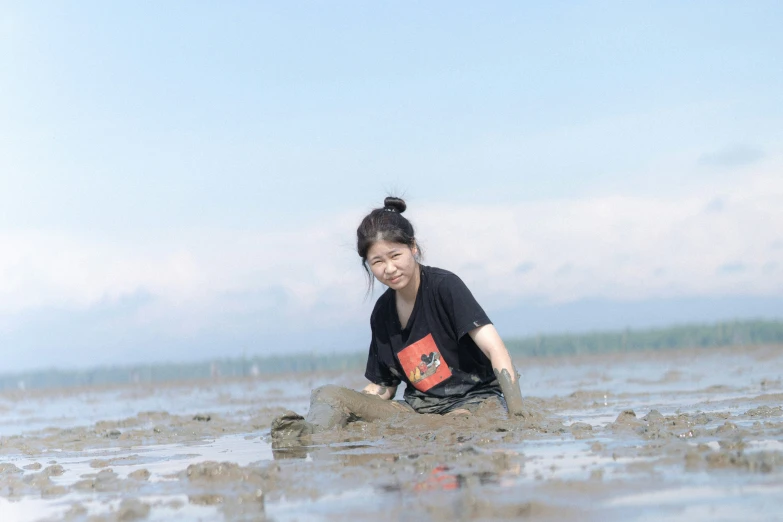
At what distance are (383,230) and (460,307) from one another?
63 centimetres

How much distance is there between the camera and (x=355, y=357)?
22922mm

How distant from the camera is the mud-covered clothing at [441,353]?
5051 mm

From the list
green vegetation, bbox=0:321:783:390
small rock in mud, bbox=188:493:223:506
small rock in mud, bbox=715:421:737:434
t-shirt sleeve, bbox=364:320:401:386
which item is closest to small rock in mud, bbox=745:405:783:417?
small rock in mud, bbox=715:421:737:434

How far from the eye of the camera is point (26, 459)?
16.1ft

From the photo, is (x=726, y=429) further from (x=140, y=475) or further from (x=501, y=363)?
(x=140, y=475)

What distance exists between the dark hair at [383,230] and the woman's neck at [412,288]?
6.5 inches

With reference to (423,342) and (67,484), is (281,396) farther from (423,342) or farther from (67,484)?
(67,484)

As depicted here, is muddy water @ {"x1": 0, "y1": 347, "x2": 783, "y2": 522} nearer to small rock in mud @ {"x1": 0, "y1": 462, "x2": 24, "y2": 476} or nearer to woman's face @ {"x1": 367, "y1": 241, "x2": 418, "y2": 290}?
small rock in mud @ {"x1": 0, "y1": 462, "x2": 24, "y2": 476}

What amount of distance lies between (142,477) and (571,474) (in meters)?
1.77

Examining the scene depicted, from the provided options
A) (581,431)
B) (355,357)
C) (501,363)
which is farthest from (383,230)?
(355,357)

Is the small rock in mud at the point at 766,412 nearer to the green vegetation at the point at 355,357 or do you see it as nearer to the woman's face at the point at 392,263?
the woman's face at the point at 392,263

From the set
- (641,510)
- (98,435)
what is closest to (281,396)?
(98,435)

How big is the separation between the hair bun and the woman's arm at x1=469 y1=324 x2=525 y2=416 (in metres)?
0.91

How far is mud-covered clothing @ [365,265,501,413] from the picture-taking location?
5051 millimetres
